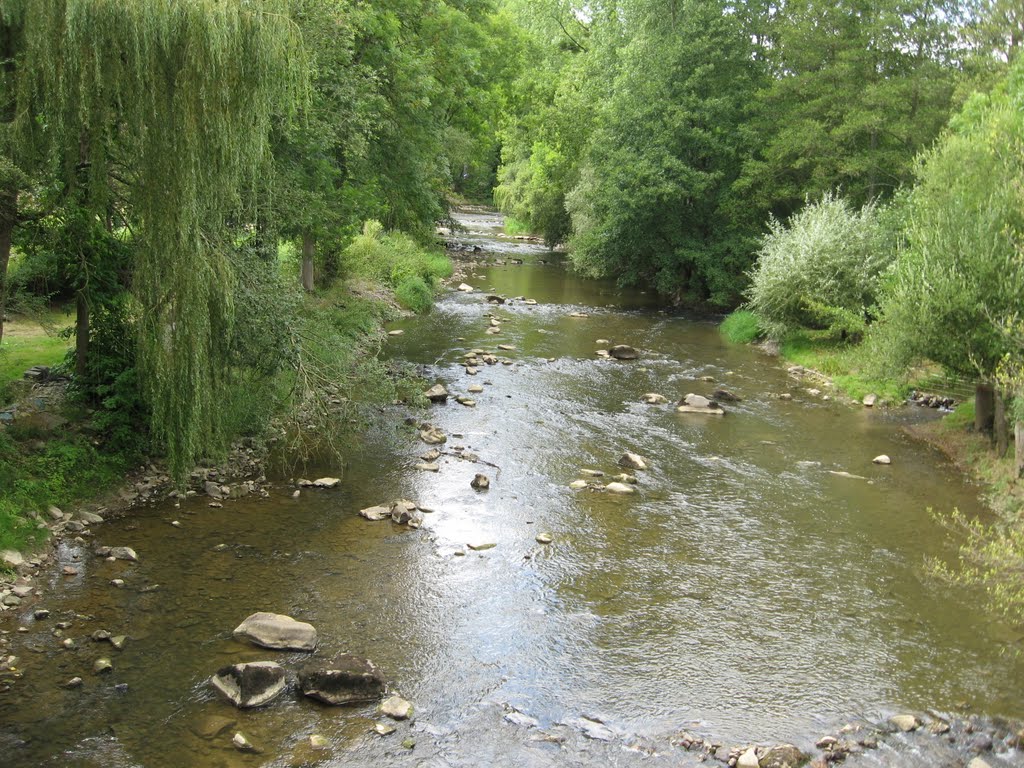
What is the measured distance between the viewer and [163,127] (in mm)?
10703

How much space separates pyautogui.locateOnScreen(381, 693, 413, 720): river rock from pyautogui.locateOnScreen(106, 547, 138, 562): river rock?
15.4ft

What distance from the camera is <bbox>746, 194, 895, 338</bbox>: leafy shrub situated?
24.5m

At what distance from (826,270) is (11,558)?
73.4 ft

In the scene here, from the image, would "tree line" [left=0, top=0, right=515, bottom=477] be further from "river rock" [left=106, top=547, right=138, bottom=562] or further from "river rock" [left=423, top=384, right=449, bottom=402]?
"river rock" [left=423, top=384, right=449, bottom=402]

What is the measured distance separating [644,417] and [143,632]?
1250cm

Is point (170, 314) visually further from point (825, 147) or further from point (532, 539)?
point (825, 147)

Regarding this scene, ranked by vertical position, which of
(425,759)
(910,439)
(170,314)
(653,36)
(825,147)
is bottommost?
(425,759)

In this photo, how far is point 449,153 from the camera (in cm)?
3266

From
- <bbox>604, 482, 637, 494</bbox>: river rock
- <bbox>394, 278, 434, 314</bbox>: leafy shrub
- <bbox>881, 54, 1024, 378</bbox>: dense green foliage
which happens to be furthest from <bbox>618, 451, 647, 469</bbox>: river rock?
<bbox>394, 278, 434, 314</bbox>: leafy shrub

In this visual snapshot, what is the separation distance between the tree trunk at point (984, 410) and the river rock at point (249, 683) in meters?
15.3

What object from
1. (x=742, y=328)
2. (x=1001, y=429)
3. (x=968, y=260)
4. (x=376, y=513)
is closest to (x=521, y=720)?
(x=376, y=513)

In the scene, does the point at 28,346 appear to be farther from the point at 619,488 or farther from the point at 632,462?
the point at 632,462

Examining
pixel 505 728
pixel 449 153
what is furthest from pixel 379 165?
pixel 505 728

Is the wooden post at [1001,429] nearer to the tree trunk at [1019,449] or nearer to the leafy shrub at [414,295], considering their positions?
the tree trunk at [1019,449]
